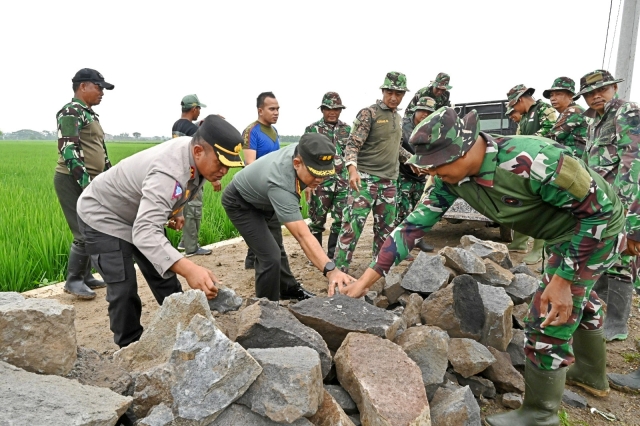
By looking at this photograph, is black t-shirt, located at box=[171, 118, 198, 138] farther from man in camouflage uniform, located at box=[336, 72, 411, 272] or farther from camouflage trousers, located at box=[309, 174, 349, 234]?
man in camouflage uniform, located at box=[336, 72, 411, 272]

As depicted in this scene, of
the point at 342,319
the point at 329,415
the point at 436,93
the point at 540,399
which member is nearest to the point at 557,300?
the point at 540,399

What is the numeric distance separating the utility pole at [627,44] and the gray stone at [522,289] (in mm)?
4223

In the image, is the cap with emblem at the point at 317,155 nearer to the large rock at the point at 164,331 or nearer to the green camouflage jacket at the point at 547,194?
the green camouflage jacket at the point at 547,194

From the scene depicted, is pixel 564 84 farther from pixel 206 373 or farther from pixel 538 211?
pixel 206 373

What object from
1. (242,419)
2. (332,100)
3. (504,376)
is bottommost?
(504,376)

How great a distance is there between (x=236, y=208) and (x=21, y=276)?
8.69 feet

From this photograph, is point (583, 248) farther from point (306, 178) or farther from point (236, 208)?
point (236, 208)

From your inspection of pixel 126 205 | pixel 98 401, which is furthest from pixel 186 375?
pixel 126 205

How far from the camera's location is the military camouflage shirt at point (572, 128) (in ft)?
15.6

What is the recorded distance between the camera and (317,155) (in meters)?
2.75

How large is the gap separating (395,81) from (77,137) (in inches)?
125

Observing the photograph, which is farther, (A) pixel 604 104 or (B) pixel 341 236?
(B) pixel 341 236

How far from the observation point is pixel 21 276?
4.44 metres

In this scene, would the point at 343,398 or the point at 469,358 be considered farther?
the point at 469,358
